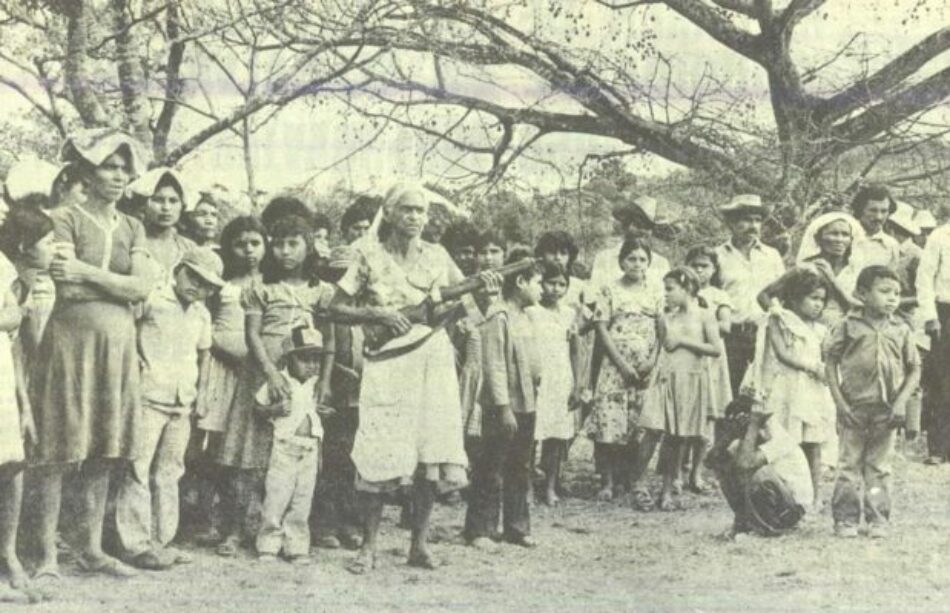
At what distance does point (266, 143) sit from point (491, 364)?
2220mm

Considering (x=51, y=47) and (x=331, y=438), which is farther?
(x=51, y=47)

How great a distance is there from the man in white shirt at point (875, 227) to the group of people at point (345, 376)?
0.88ft

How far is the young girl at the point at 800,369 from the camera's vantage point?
5484mm

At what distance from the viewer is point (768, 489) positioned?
5148 millimetres

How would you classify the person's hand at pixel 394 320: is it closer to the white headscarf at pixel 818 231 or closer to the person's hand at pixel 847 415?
the person's hand at pixel 847 415

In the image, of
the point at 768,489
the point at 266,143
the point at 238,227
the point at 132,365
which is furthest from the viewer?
the point at 266,143

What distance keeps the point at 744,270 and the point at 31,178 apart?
3.71 metres

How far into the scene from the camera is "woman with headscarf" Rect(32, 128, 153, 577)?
3982 mm

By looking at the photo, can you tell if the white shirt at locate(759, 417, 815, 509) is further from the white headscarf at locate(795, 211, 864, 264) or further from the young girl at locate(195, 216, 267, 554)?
the young girl at locate(195, 216, 267, 554)

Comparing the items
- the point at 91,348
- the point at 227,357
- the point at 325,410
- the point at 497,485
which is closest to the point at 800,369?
the point at 497,485

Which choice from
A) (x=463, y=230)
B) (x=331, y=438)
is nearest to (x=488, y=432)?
(x=331, y=438)

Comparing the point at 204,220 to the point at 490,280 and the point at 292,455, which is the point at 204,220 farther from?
the point at 490,280

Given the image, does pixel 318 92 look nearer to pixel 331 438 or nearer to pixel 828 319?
pixel 331 438

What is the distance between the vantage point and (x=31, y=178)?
427 centimetres
